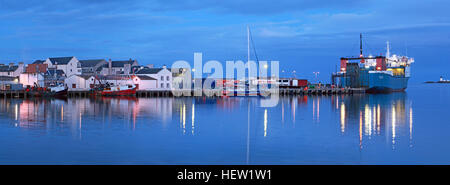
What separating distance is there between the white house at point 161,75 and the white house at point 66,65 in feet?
45.5

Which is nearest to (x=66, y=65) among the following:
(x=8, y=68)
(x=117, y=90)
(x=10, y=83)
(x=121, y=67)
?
(x=10, y=83)

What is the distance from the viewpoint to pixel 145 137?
966 inches

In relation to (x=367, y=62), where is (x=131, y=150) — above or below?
below

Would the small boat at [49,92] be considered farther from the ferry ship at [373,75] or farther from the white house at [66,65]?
the ferry ship at [373,75]

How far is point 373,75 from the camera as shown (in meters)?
109

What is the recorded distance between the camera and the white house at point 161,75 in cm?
9212

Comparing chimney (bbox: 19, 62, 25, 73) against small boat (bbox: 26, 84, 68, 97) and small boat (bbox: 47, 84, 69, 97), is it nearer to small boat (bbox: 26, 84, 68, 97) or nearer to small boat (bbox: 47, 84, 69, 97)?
small boat (bbox: 26, 84, 68, 97)

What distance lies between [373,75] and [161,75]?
52.1 metres

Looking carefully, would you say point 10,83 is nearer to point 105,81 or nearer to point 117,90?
point 105,81

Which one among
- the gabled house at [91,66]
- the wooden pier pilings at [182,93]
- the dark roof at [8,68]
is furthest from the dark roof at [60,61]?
the wooden pier pilings at [182,93]

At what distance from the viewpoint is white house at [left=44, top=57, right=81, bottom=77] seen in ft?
312
